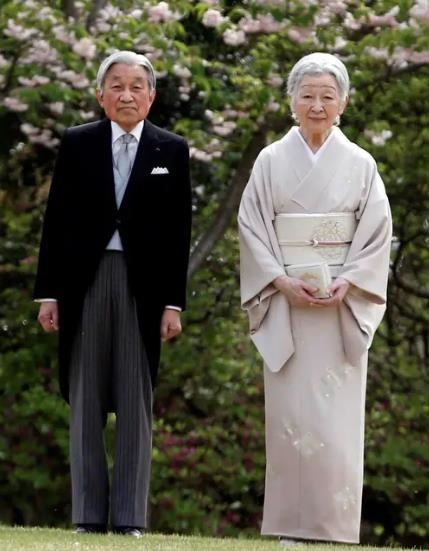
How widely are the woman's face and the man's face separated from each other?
641 millimetres

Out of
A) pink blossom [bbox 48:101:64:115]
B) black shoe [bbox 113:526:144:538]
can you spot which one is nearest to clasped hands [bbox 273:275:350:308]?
black shoe [bbox 113:526:144:538]

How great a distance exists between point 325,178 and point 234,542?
60.8 inches

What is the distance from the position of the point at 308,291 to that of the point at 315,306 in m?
0.09

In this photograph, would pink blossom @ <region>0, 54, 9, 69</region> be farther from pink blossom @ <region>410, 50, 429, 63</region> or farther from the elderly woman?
the elderly woman

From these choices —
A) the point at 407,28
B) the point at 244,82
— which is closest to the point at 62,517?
the point at 244,82

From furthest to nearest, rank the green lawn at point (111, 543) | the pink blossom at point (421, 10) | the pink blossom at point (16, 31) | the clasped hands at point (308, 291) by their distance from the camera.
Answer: the pink blossom at point (16, 31) → the pink blossom at point (421, 10) → the clasped hands at point (308, 291) → the green lawn at point (111, 543)

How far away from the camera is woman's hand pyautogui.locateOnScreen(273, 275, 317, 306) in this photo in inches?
273

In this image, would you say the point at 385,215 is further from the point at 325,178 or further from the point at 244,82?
the point at 244,82

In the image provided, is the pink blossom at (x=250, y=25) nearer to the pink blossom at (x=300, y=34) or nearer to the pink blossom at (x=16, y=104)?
the pink blossom at (x=300, y=34)

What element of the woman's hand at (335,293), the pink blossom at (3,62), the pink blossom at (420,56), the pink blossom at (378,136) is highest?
the pink blossom at (420,56)

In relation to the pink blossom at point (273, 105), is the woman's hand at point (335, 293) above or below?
below

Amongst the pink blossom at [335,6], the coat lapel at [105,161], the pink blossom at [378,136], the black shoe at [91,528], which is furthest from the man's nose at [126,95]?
the pink blossom at [378,136]

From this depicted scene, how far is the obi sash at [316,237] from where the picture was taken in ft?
23.0

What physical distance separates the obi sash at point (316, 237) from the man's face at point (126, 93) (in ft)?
2.45
